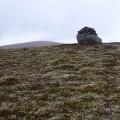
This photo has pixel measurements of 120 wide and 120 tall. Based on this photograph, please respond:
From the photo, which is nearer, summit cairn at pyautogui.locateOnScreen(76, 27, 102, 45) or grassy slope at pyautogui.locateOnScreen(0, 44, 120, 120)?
grassy slope at pyautogui.locateOnScreen(0, 44, 120, 120)

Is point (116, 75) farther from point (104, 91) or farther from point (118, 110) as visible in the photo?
point (118, 110)

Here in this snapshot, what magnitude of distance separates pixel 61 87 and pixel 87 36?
145ft

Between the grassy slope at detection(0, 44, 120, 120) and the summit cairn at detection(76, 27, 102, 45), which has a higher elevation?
the summit cairn at detection(76, 27, 102, 45)

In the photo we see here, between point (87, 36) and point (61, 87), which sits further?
point (87, 36)

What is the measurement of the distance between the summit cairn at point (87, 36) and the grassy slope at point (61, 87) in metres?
17.2

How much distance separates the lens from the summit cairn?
265 ft

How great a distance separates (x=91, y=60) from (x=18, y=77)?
14668 mm

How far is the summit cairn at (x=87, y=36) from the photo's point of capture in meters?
80.7

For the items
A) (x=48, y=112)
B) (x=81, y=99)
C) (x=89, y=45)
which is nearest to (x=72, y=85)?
(x=81, y=99)

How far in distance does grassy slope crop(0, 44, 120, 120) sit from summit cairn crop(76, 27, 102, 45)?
677 inches

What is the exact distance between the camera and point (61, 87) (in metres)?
37.2

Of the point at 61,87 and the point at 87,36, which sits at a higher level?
the point at 87,36

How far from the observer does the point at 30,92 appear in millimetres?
35844

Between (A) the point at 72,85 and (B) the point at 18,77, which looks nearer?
(A) the point at 72,85
